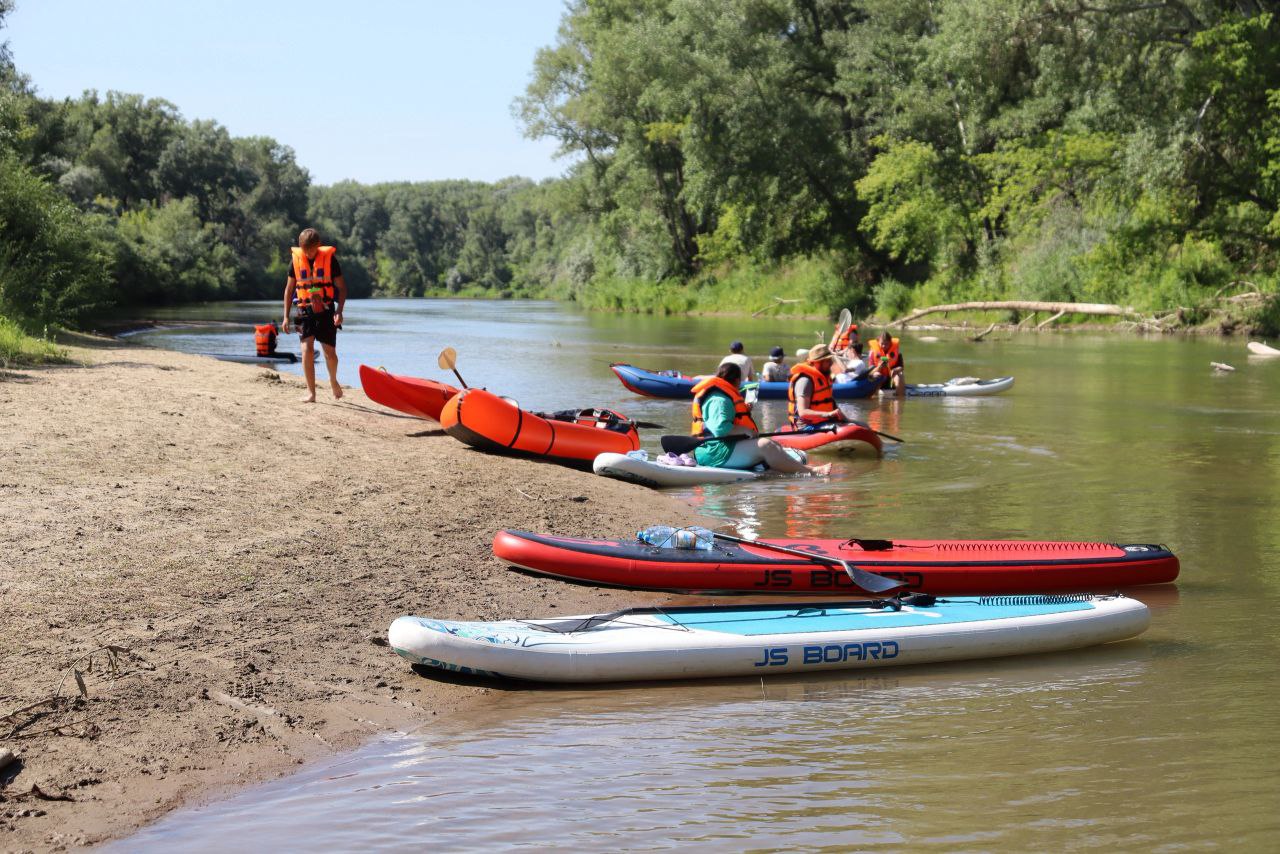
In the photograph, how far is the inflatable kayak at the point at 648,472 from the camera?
32.4ft

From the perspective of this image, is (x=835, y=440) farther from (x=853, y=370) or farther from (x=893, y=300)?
(x=893, y=300)

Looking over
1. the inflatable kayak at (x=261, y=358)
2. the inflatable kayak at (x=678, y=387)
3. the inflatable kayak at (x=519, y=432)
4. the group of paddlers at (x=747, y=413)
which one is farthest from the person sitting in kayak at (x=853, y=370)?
the inflatable kayak at (x=261, y=358)

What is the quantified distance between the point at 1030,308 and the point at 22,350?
25.6m

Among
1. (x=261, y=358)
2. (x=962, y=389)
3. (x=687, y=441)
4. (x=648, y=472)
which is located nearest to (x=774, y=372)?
(x=962, y=389)

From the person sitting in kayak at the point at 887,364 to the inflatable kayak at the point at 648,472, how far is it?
7.65 metres

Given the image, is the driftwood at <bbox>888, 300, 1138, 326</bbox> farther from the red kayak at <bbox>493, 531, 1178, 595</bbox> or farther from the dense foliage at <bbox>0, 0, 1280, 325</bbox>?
the red kayak at <bbox>493, 531, 1178, 595</bbox>

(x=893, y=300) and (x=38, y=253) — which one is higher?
(x=38, y=253)

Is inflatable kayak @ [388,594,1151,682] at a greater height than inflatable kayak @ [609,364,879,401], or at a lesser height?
lesser

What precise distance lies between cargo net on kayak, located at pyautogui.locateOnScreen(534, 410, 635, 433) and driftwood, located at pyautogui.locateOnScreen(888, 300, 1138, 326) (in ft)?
72.6

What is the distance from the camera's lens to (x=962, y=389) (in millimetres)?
17266

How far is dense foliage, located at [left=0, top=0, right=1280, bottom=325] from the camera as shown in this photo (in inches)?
1005

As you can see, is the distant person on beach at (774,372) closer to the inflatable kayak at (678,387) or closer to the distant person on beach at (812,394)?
the inflatable kayak at (678,387)

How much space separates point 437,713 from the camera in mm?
4609

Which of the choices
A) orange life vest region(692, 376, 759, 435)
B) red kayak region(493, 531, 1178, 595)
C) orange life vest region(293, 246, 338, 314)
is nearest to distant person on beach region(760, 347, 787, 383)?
orange life vest region(692, 376, 759, 435)
